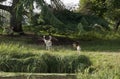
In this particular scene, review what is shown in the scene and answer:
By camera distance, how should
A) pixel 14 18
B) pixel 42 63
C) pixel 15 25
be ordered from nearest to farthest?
pixel 42 63, pixel 14 18, pixel 15 25

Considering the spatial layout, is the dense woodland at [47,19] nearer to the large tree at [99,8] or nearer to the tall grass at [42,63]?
the large tree at [99,8]

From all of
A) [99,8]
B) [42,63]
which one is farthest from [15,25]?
[42,63]

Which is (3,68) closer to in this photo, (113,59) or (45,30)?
(113,59)

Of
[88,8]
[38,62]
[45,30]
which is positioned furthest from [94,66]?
[88,8]

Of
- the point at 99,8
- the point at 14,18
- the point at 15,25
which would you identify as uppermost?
the point at 99,8

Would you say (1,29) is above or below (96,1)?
below

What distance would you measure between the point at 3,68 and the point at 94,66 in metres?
3.28

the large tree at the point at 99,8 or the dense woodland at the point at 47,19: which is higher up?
the large tree at the point at 99,8

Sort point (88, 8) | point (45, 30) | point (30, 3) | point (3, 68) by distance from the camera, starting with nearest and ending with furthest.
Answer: point (3, 68)
point (30, 3)
point (45, 30)
point (88, 8)

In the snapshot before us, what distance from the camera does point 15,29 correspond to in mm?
28906

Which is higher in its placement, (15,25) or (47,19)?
(47,19)

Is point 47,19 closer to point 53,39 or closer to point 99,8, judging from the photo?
point 53,39

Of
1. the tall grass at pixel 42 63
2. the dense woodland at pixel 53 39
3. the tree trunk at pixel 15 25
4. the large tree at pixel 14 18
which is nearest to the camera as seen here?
the tall grass at pixel 42 63

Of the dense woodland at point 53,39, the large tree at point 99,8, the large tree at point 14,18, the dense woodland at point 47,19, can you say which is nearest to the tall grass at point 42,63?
the dense woodland at point 53,39
